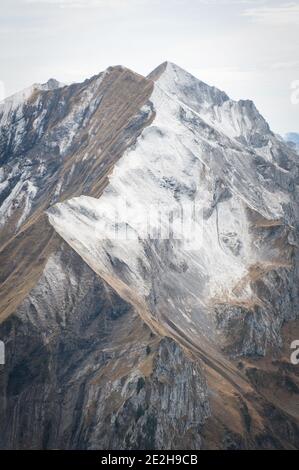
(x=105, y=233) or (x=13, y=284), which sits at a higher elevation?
(x=105, y=233)
